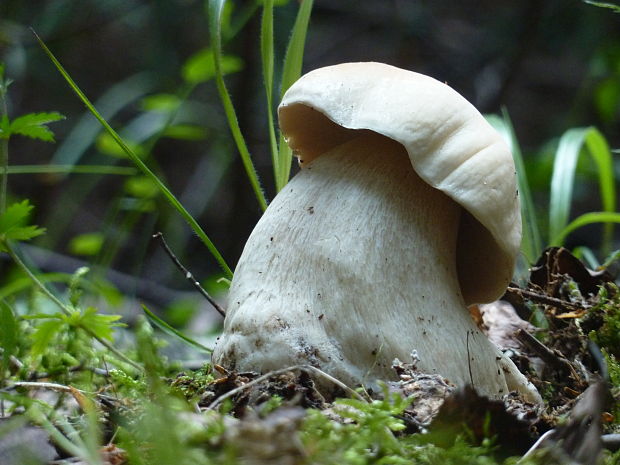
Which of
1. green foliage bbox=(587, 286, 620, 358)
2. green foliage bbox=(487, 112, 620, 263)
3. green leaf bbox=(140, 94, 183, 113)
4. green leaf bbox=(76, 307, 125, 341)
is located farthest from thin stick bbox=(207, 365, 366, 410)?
green leaf bbox=(140, 94, 183, 113)

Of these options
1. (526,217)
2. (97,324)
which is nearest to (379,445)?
(97,324)

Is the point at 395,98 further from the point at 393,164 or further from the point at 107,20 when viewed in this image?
the point at 107,20

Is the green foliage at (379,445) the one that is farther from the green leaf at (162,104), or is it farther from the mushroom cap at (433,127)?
the green leaf at (162,104)

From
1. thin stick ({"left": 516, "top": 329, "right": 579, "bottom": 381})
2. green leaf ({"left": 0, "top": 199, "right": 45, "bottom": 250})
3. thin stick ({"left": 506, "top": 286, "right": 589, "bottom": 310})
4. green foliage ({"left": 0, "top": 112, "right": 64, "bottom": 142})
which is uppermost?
green foliage ({"left": 0, "top": 112, "right": 64, "bottom": 142})

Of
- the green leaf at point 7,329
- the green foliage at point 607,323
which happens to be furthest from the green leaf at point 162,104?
the green foliage at point 607,323

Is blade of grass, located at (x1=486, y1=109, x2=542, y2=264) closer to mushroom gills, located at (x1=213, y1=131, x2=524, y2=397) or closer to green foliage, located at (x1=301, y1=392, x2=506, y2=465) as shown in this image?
mushroom gills, located at (x1=213, y1=131, x2=524, y2=397)

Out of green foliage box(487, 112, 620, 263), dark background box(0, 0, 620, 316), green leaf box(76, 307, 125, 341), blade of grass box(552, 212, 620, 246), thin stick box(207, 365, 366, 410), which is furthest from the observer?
dark background box(0, 0, 620, 316)

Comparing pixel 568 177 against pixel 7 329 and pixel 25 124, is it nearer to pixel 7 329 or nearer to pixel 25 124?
pixel 25 124
